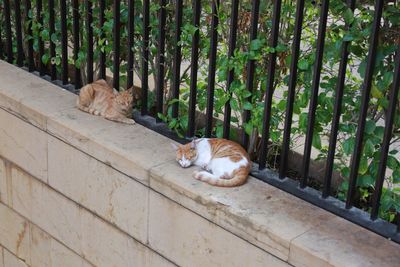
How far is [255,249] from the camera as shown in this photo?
334 cm

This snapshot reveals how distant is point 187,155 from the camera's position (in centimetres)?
382

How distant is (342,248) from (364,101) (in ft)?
2.19

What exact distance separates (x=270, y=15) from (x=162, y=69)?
30.4 inches

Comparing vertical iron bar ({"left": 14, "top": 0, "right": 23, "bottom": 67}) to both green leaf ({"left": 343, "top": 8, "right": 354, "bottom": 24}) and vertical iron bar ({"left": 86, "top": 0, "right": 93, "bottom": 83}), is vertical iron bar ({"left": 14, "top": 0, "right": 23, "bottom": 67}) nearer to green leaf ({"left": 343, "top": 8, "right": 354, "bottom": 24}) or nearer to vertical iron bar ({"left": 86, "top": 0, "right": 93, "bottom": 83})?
vertical iron bar ({"left": 86, "top": 0, "right": 93, "bottom": 83})

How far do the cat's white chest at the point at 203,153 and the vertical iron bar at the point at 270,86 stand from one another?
281 millimetres

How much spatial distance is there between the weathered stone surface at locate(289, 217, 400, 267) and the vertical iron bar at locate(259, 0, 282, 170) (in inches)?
25.2

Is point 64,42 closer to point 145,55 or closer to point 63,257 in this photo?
point 145,55

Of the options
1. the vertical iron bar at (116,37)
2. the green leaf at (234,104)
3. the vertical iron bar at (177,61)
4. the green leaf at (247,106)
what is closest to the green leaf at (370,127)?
the green leaf at (247,106)

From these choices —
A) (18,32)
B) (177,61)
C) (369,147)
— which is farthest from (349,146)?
(18,32)

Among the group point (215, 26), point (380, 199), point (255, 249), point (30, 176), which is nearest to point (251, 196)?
point (255, 249)

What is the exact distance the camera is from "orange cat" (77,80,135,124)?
14.2 ft

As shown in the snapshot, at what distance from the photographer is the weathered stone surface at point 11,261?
17.1ft

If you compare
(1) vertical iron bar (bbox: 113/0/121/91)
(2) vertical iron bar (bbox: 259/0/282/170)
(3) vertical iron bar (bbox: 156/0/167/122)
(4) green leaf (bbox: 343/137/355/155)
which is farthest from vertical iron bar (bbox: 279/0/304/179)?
(1) vertical iron bar (bbox: 113/0/121/91)

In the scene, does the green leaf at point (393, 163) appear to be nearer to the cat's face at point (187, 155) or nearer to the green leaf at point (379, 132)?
the green leaf at point (379, 132)
